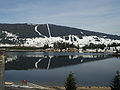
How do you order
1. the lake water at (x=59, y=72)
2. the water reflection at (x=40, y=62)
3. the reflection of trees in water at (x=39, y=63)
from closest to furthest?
the lake water at (x=59, y=72) → the reflection of trees in water at (x=39, y=63) → the water reflection at (x=40, y=62)

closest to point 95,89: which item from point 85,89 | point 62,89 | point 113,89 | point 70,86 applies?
point 85,89

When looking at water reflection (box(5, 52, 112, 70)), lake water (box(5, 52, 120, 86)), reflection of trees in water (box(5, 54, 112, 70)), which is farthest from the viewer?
water reflection (box(5, 52, 112, 70))

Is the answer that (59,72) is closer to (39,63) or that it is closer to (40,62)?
(39,63)

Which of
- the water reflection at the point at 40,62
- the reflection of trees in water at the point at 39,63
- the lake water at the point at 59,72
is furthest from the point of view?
the water reflection at the point at 40,62

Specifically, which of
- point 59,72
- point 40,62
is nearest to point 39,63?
point 40,62

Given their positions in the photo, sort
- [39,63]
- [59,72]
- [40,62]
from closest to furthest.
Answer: [59,72]
[39,63]
[40,62]

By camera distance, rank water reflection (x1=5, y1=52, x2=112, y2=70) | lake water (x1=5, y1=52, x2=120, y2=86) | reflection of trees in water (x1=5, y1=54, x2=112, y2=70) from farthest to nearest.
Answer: water reflection (x1=5, y1=52, x2=112, y2=70) < reflection of trees in water (x1=5, y1=54, x2=112, y2=70) < lake water (x1=5, y1=52, x2=120, y2=86)

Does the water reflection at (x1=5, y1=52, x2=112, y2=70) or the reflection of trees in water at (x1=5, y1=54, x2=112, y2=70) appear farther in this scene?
the water reflection at (x1=5, y1=52, x2=112, y2=70)

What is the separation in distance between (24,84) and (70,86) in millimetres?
12565

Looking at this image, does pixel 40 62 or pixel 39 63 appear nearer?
pixel 39 63

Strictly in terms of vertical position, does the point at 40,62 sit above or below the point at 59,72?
below

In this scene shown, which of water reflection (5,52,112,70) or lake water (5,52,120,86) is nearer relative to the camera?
lake water (5,52,120,86)

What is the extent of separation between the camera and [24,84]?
125 feet

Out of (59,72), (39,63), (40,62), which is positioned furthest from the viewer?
(40,62)
